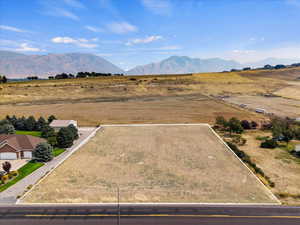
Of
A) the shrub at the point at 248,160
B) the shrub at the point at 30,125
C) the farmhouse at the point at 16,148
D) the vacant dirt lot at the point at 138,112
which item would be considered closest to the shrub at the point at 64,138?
the farmhouse at the point at 16,148

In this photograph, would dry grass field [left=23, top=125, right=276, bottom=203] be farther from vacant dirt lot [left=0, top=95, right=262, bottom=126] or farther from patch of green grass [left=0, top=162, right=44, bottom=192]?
vacant dirt lot [left=0, top=95, right=262, bottom=126]

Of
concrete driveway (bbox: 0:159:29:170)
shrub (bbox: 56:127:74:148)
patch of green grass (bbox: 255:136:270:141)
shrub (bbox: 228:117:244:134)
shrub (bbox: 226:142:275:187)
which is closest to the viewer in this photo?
shrub (bbox: 226:142:275:187)

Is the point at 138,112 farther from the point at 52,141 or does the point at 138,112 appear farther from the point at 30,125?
the point at 52,141

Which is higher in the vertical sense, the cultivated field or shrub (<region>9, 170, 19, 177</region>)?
the cultivated field

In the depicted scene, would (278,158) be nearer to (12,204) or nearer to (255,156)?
(255,156)

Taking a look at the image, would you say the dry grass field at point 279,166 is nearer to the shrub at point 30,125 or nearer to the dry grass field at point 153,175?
the dry grass field at point 153,175

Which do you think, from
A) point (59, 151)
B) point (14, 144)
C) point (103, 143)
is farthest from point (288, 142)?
point (14, 144)

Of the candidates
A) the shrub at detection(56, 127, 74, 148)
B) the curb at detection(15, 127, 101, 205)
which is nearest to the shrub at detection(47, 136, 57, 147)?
the shrub at detection(56, 127, 74, 148)
